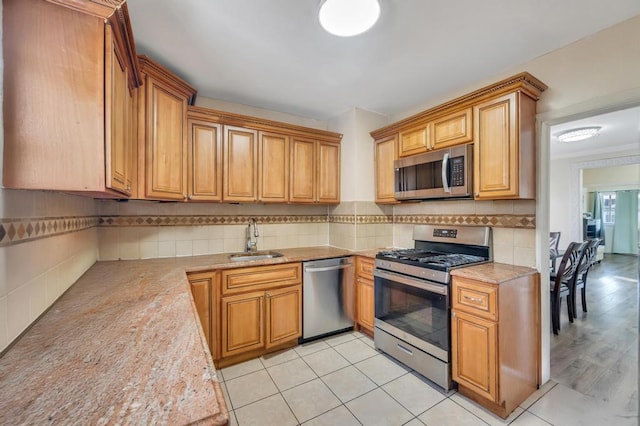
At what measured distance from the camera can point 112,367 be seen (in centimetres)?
78

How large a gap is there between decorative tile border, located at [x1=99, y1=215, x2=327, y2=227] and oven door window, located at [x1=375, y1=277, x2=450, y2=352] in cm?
126

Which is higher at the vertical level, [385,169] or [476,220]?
[385,169]

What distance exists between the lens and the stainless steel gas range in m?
1.99

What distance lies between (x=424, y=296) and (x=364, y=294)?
78cm

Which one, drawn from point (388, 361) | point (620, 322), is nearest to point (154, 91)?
point (388, 361)

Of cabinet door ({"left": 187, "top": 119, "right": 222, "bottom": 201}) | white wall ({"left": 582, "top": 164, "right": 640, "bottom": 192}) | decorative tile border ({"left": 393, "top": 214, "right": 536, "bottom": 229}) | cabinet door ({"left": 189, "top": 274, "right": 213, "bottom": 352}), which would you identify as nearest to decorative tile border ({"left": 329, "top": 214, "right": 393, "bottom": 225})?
decorative tile border ({"left": 393, "top": 214, "right": 536, "bottom": 229})

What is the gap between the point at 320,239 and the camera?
11.3 ft

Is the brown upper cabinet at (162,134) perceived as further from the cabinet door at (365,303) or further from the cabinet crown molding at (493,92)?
the cabinet crown molding at (493,92)

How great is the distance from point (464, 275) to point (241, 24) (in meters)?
2.21

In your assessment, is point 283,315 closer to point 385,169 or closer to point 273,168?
point 273,168

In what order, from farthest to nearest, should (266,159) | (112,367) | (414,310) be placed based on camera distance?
1. (266,159)
2. (414,310)
3. (112,367)

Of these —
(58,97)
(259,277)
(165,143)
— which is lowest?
(259,277)

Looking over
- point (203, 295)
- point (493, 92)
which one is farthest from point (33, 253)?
point (493, 92)

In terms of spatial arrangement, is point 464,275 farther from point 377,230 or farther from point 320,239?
point 320,239
